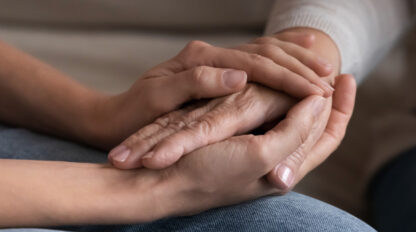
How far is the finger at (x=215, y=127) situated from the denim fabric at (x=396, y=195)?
386 millimetres

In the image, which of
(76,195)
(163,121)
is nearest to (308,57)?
(163,121)

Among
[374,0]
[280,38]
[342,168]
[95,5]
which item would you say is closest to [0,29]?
[95,5]

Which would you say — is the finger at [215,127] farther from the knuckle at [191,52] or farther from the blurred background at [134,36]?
the blurred background at [134,36]

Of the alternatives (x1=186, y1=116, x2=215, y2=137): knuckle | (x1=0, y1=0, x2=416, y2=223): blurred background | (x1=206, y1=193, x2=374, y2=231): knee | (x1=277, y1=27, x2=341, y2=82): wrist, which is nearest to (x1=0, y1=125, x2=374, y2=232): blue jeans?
(x1=206, y1=193, x2=374, y2=231): knee

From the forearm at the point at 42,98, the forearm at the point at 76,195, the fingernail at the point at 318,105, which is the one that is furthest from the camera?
the forearm at the point at 42,98

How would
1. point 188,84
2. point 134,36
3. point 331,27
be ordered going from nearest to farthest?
point 188,84 < point 331,27 < point 134,36

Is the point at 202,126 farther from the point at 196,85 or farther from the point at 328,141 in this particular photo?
the point at 328,141

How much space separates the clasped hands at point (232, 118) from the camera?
611mm

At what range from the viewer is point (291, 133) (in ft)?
2.10

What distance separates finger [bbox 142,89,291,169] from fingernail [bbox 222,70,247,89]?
27 mm

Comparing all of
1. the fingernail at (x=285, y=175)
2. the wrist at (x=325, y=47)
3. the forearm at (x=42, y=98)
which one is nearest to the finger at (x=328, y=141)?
the fingernail at (x=285, y=175)

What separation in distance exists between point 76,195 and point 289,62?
1.21 feet

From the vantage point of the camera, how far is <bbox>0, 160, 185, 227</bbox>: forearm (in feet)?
1.90

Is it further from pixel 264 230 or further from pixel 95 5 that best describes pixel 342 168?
pixel 264 230
